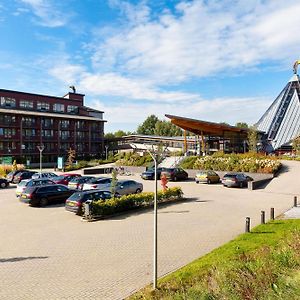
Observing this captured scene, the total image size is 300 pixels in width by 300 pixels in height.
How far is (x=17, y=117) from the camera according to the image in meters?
58.7

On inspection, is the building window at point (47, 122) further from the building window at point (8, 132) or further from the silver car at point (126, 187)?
the silver car at point (126, 187)

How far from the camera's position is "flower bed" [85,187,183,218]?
16.5 m

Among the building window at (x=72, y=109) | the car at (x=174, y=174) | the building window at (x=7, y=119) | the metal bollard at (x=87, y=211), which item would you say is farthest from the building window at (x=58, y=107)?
the metal bollard at (x=87, y=211)

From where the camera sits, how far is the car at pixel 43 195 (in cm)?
2010

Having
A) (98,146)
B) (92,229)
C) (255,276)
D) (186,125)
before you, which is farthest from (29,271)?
(98,146)

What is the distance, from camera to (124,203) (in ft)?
58.6

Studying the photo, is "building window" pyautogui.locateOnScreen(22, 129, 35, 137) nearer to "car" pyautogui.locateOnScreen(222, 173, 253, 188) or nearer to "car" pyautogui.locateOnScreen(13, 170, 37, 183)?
"car" pyautogui.locateOnScreen(13, 170, 37, 183)

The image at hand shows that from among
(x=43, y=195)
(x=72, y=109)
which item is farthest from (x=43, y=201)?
(x=72, y=109)

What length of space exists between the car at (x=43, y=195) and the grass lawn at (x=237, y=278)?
13.3 m

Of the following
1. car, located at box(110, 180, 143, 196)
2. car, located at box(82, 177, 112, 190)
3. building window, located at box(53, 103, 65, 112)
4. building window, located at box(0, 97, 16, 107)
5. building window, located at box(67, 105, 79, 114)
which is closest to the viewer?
car, located at box(110, 180, 143, 196)

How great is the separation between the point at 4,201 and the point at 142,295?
1779cm

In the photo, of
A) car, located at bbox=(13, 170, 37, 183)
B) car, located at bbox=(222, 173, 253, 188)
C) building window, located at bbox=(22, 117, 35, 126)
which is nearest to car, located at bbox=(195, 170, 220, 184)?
car, located at bbox=(222, 173, 253, 188)

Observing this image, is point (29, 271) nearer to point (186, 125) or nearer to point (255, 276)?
point (255, 276)

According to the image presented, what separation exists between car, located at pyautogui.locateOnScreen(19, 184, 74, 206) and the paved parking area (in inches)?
27.4
